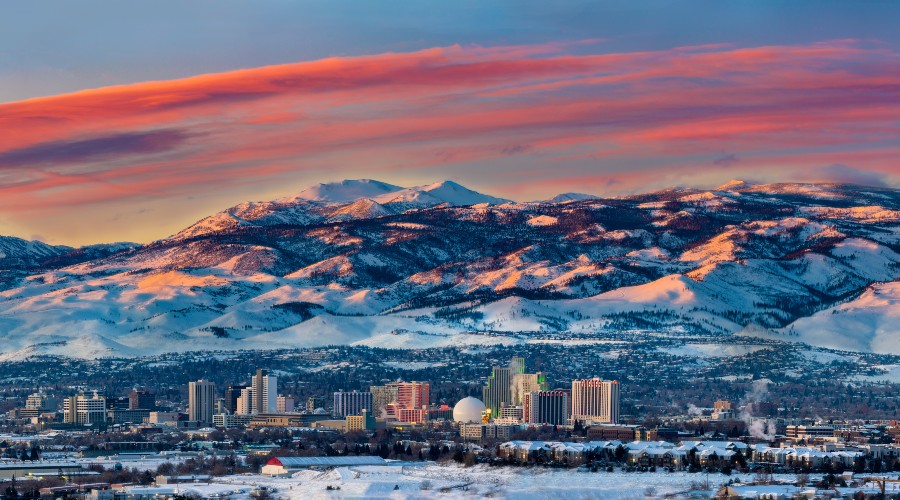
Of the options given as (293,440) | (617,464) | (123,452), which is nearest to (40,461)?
(123,452)

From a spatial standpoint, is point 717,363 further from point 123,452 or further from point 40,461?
point 40,461

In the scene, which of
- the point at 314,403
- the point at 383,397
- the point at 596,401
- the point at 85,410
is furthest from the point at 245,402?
the point at 596,401

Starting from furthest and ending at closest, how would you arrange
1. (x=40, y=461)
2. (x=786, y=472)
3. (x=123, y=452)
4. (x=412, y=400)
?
(x=412, y=400) < (x=123, y=452) < (x=40, y=461) < (x=786, y=472)

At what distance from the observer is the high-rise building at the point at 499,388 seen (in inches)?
6276

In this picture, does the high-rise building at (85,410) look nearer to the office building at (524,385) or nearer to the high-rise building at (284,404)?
the high-rise building at (284,404)

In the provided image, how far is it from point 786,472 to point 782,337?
85.6 meters

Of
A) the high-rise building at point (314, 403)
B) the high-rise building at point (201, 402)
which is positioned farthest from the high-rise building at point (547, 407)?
the high-rise building at point (201, 402)

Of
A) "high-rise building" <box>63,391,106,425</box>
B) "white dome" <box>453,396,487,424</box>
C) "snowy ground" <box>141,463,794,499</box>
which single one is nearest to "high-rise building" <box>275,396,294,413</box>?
"high-rise building" <box>63,391,106,425</box>

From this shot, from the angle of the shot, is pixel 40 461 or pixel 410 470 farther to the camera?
pixel 40 461

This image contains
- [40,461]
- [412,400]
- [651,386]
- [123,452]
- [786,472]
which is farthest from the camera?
[651,386]

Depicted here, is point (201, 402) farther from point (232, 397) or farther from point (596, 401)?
point (596, 401)

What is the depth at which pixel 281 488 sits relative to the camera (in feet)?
307

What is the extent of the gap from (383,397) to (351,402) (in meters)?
3.66

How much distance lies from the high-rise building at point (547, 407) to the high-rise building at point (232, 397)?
858 inches
